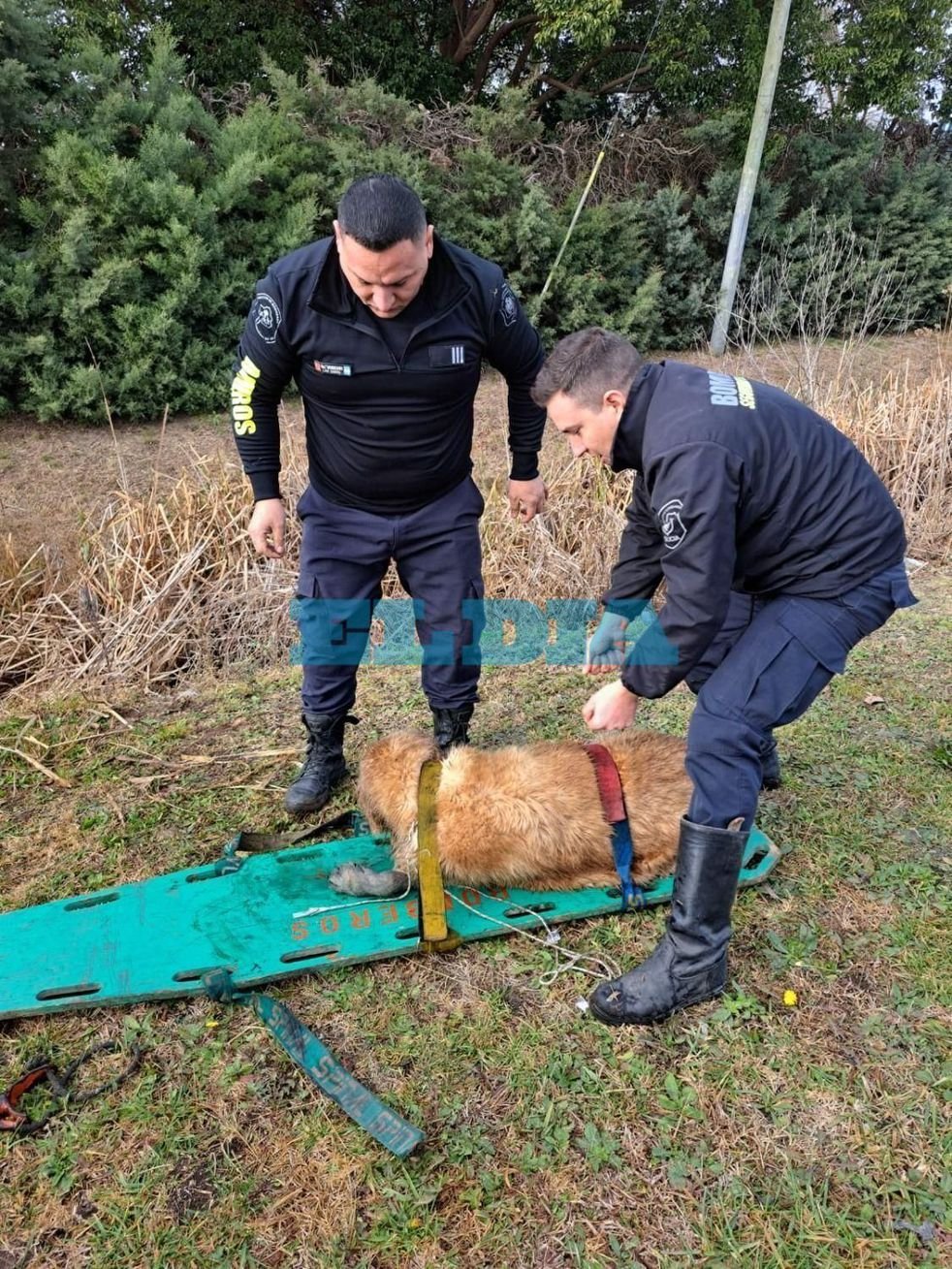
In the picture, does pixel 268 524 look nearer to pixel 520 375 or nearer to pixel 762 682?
pixel 520 375

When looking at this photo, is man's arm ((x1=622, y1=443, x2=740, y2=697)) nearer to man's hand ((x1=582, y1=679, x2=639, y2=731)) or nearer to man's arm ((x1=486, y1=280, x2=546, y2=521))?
man's hand ((x1=582, y1=679, x2=639, y2=731))

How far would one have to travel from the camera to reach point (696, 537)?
1.99m

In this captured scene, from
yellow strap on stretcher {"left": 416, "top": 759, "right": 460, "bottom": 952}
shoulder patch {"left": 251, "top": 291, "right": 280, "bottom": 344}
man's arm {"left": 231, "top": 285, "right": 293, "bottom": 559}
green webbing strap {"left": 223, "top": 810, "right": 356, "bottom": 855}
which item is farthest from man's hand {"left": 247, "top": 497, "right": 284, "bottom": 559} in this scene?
yellow strap on stretcher {"left": 416, "top": 759, "right": 460, "bottom": 952}

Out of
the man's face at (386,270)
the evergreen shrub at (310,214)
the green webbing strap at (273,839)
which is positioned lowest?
the green webbing strap at (273,839)

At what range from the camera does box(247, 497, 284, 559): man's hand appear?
311 cm

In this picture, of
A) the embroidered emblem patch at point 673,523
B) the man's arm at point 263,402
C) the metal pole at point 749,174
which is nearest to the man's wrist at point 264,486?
the man's arm at point 263,402

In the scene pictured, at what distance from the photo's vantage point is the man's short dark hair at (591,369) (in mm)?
2117

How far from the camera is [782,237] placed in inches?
539

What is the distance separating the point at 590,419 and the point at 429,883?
4.91 ft

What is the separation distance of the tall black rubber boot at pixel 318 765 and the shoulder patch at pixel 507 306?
66.9 inches

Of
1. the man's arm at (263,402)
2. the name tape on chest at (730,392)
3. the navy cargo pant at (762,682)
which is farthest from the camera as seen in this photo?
the man's arm at (263,402)

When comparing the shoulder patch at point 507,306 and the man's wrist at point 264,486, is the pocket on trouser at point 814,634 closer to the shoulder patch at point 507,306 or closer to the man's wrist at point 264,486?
the shoulder patch at point 507,306

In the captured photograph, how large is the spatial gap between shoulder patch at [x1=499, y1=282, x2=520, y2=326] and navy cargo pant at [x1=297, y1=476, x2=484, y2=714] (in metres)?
0.63

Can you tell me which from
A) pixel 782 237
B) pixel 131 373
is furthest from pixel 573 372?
pixel 782 237
